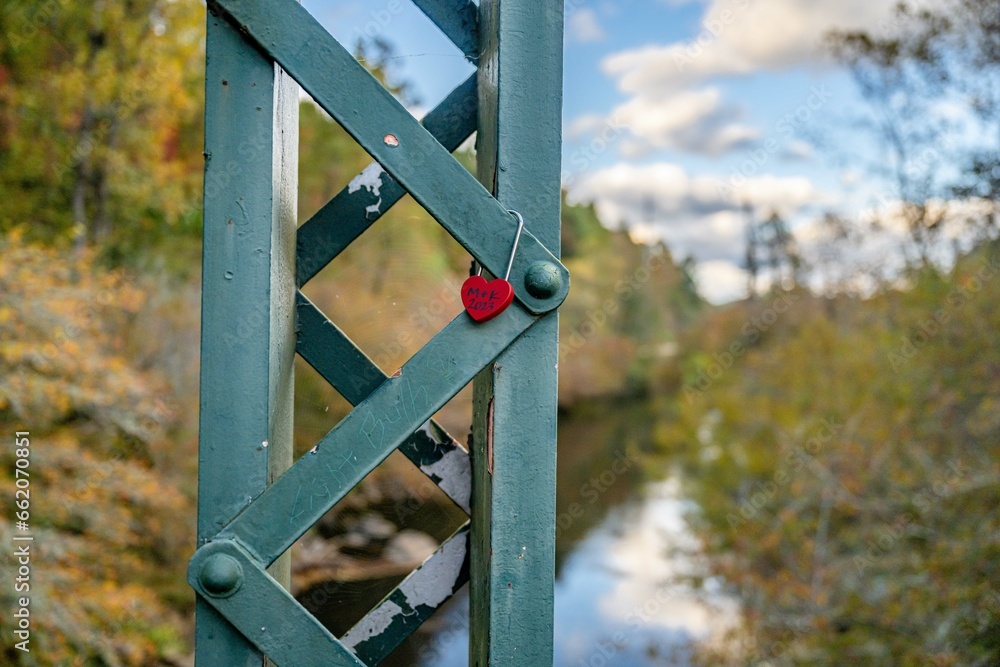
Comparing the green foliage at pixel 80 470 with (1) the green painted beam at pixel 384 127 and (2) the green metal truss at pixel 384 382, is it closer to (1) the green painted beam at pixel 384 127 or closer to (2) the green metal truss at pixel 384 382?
(2) the green metal truss at pixel 384 382

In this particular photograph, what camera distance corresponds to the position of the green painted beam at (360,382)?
151 cm

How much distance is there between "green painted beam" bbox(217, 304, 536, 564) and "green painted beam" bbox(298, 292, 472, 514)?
1.43 ft

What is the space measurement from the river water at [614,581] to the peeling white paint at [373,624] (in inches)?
351

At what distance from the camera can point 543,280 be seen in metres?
1.08

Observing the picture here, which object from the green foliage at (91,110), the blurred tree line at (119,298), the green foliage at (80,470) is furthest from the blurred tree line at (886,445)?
the green foliage at (91,110)

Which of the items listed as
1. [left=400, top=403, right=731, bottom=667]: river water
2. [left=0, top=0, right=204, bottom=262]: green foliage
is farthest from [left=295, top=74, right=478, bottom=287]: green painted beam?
[left=0, top=0, right=204, bottom=262]: green foliage

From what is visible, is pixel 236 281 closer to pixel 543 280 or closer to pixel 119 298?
pixel 543 280

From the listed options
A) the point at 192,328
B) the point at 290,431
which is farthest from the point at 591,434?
the point at 290,431

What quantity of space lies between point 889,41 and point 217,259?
31.4ft

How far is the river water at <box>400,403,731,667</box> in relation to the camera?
11.3 meters

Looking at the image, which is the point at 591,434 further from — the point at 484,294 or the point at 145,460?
the point at 484,294

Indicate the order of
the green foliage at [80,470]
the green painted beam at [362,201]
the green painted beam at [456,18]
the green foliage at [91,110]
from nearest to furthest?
the green painted beam at [456,18] → the green painted beam at [362,201] → the green foliage at [80,470] → the green foliage at [91,110]

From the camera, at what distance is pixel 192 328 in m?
9.33

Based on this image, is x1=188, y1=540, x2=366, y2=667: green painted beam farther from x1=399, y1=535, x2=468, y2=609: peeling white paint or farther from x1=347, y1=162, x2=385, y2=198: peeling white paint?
x1=347, y1=162, x2=385, y2=198: peeling white paint
